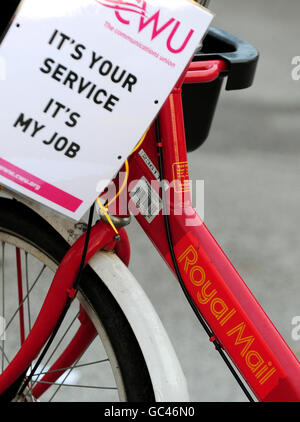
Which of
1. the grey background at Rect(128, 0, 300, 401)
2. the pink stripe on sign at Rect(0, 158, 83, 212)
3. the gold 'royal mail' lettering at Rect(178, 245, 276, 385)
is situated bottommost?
the gold 'royal mail' lettering at Rect(178, 245, 276, 385)

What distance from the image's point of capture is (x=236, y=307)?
3.17 feet

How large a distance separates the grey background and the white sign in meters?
1.08

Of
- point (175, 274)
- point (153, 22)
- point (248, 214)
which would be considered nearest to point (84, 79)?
point (153, 22)

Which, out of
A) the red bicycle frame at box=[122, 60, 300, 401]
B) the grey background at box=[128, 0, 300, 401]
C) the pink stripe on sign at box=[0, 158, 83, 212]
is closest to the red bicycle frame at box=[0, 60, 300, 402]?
the red bicycle frame at box=[122, 60, 300, 401]

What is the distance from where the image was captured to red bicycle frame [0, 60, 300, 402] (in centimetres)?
96

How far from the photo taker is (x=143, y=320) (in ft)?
3.12

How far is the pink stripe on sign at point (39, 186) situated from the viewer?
84 cm

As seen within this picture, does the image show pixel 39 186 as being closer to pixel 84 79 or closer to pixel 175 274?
pixel 84 79

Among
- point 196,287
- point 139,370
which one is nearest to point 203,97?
point 196,287

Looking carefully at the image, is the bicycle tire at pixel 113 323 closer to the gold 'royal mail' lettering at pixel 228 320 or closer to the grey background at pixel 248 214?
the gold 'royal mail' lettering at pixel 228 320

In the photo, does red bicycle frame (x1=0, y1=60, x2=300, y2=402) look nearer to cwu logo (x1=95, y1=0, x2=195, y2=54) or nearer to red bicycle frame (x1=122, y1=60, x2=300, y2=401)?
red bicycle frame (x1=122, y1=60, x2=300, y2=401)

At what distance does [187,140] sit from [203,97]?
0.08m
